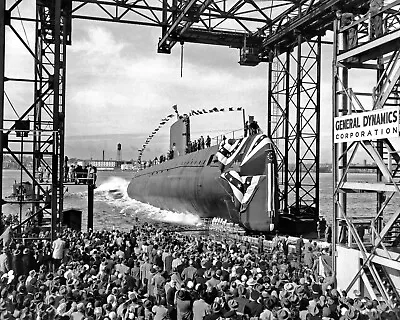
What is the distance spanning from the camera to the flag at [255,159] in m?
25.3

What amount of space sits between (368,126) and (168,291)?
586 centimetres

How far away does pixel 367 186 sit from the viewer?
466 inches

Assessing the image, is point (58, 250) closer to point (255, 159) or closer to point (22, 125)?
point (22, 125)

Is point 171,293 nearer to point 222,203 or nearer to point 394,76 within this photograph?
point 394,76

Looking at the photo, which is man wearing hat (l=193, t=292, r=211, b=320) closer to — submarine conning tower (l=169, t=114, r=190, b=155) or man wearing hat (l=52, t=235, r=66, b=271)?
man wearing hat (l=52, t=235, r=66, b=271)

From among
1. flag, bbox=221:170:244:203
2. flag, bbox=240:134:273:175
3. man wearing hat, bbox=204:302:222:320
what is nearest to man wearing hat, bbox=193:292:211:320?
man wearing hat, bbox=204:302:222:320

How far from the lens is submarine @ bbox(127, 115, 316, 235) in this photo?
24469mm

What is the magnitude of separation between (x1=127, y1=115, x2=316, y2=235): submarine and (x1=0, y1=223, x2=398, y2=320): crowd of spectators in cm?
999

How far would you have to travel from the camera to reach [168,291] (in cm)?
1012

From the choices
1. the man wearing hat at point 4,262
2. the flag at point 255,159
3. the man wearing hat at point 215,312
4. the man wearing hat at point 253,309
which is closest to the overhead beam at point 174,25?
the flag at point 255,159

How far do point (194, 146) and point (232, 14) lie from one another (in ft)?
44.0

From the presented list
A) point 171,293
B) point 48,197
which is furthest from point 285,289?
point 48,197

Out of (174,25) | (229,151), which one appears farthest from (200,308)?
(174,25)

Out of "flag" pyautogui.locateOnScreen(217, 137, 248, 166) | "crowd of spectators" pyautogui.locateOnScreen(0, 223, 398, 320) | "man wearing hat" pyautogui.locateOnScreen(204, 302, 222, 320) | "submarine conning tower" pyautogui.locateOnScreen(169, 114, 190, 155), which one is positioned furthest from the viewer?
"submarine conning tower" pyautogui.locateOnScreen(169, 114, 190, 155)
